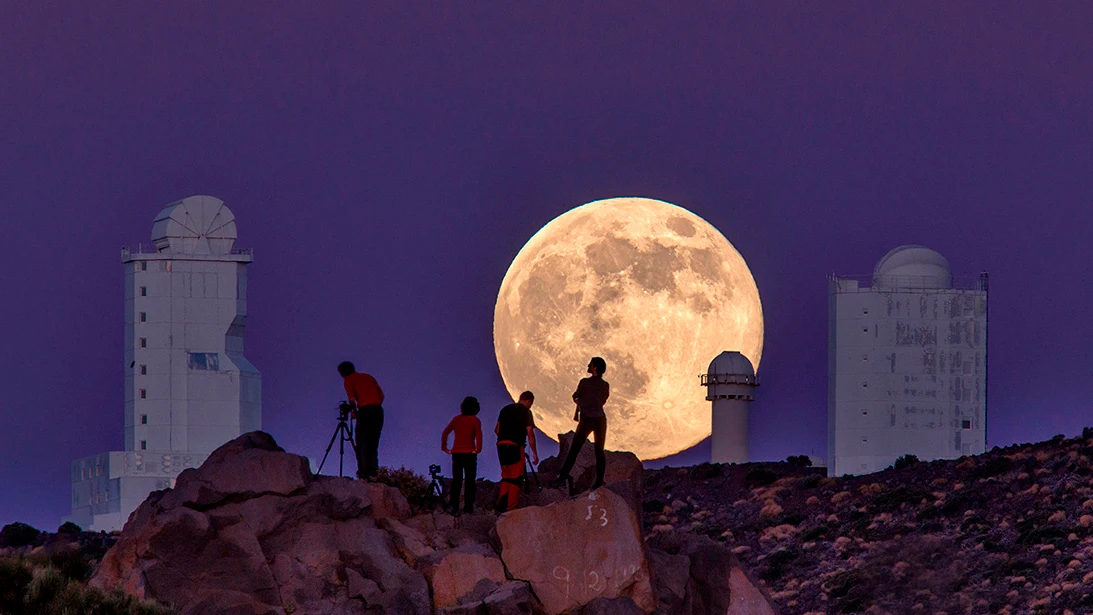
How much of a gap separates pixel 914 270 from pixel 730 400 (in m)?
17.1

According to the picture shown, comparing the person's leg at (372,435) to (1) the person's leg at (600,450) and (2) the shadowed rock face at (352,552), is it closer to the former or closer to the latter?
(2) the shadowed rock face at (352,552)

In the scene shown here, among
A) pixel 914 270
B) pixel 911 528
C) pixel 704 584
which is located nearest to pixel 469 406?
pixel 704 584

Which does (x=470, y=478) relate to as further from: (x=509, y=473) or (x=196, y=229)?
(x=196, y=229)

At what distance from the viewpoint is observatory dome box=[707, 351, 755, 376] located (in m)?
96.2

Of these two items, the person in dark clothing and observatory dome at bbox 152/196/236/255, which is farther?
observatory dome at bbox 152/196/236/255

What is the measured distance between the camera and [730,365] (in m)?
96.4

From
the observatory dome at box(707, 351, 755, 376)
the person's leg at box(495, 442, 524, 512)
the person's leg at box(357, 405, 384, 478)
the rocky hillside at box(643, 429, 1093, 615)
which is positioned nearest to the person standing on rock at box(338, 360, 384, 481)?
the person's leg at box(357, 405, 384, 478)

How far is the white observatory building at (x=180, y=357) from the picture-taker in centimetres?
10938

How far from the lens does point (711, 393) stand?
96.8 metres

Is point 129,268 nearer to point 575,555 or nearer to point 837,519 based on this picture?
point 837,519

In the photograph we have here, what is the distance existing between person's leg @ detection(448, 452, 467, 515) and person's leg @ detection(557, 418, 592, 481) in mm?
2075

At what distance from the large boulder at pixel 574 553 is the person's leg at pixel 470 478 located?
910 millimetres

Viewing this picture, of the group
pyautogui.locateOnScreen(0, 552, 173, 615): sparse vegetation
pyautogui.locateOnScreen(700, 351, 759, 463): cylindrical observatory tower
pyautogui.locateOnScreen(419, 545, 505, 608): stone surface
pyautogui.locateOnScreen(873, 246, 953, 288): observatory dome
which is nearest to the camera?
Result: pyautogui.locateOnScreen(0, 552, 173, 615): sparse vegetation

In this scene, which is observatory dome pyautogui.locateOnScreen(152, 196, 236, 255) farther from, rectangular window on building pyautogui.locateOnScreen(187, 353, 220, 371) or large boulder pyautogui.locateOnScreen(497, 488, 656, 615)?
large boulder pyautogui.locateOnScreen(497, 488, 656, 615)
